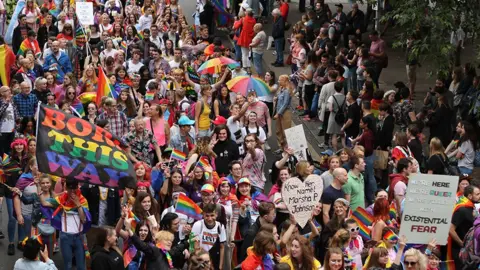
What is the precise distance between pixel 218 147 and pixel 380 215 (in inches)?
137

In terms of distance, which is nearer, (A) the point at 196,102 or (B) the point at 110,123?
(B) the point at 110,123

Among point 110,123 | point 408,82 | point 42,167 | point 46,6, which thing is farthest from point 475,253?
point 46,6

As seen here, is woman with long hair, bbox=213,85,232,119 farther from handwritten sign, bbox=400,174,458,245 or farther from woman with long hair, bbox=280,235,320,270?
woman with long hair, bbox=280,235,320,270

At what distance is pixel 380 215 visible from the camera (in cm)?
1357

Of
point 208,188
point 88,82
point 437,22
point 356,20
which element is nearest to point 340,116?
point 437,22

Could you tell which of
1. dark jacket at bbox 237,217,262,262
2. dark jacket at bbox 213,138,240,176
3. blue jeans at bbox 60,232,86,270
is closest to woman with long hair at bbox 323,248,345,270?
dark jacket at bbox 237,217,262,262

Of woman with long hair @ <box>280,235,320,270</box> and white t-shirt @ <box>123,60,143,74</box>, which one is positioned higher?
white t-shirt @ <box>123,60,143,74</box>

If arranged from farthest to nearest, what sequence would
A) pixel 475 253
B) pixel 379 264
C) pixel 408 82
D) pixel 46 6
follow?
pixel 46 6 < pixel 408 82 < pixel 475 253 < pixel 379 264

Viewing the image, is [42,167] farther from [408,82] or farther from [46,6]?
[46,6]

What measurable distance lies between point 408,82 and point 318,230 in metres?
11.7

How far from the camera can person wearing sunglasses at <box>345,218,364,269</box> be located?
41.2ft

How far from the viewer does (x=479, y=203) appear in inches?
539

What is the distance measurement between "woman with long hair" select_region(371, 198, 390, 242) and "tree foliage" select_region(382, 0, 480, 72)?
564cm

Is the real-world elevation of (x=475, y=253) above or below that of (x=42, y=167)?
below
